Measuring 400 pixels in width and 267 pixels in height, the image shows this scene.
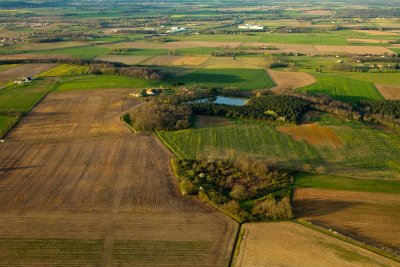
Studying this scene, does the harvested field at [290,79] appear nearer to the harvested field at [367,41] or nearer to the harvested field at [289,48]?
the harvested field at [289,48]

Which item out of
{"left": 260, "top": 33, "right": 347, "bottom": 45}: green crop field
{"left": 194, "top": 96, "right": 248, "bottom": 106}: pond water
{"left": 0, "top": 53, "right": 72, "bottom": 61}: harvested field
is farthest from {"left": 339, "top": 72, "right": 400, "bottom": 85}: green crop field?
{"left": 0, "top": 53, "right": 72, "bottom": 61}: harvested field

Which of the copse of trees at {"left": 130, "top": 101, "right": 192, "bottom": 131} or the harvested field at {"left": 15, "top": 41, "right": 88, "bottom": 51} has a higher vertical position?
the harvested field at {"left": 15, "top": 41, "right": 88, "bottom": 51}

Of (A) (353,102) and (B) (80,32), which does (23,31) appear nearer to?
(B) (80,32)

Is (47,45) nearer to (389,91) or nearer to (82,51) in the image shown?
(82,51)

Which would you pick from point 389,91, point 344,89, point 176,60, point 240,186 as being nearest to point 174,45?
point 176,60

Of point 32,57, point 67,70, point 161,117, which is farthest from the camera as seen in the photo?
point 32,57

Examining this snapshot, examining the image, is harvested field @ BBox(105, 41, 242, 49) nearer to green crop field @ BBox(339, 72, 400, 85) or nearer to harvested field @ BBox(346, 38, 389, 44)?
harvested field @ BBox(346, 38, 389, 44)
